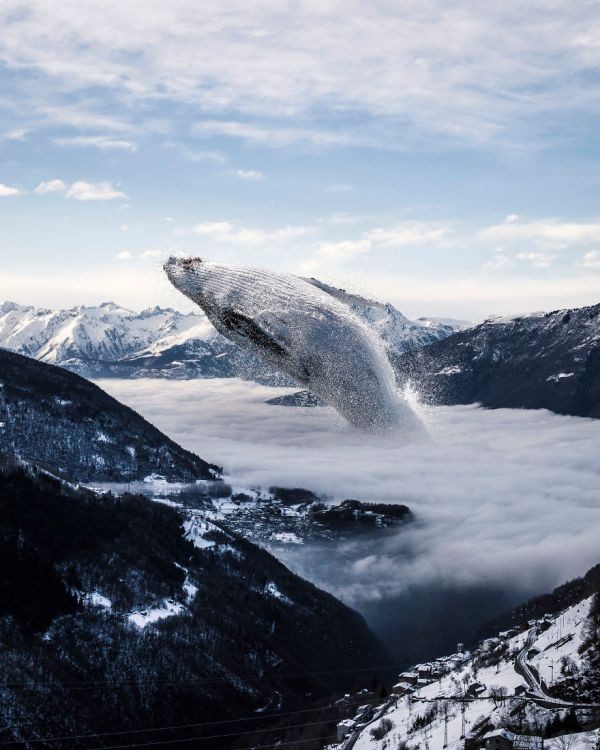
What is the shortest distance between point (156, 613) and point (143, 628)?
21.7ft

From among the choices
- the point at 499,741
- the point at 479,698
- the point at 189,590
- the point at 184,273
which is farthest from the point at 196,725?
the point at 184,273

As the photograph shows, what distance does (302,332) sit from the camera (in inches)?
958

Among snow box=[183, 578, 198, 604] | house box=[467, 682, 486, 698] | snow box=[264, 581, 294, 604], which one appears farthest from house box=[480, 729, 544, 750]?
snow box=[264, 581, 294, 604]

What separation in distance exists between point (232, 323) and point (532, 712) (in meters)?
29.3

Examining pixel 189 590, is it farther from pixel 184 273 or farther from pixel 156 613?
pixel 184 273

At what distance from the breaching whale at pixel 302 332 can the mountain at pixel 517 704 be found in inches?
863

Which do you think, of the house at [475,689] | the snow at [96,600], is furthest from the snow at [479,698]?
the snow at [96,600]

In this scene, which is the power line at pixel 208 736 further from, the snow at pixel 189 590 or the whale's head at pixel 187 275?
the whale's head at pixel 187 275

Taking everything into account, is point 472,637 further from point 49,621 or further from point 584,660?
point 584,660

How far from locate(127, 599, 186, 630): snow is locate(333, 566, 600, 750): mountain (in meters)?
76.6

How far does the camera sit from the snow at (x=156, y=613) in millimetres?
145250

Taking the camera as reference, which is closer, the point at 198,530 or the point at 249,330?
the point at 249,330

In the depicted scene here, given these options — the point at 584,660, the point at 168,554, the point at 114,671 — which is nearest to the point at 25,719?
the point at 114,671

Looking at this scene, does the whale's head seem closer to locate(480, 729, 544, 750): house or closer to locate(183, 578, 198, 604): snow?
locate(480, 729, 544, 750): house
